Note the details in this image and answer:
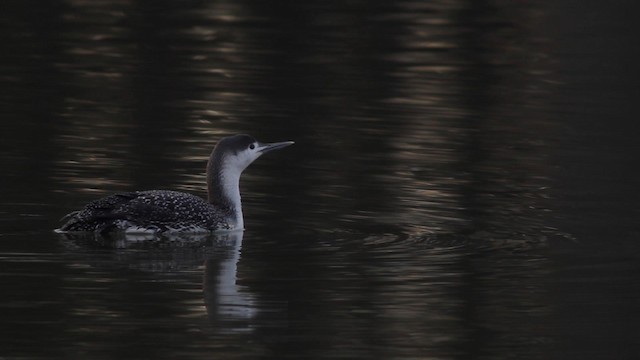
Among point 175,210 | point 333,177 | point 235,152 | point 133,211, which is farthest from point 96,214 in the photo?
point 333,177

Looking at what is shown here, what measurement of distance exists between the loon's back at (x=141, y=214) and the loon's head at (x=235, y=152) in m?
0.59

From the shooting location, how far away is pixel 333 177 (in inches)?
573

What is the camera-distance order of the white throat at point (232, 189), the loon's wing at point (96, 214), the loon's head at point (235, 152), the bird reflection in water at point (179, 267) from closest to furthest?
the bird reflection in water at point (179, 267) → the loon's wing at point (96, 214) → the white throat at point (232, 189) → the loon's head at point (235, 152)

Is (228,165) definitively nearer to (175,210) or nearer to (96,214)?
(175,210)

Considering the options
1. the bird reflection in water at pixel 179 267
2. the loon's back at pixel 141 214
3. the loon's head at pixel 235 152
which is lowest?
the bird reflection in water at pixel 179 267

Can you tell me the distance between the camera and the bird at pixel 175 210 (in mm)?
12180

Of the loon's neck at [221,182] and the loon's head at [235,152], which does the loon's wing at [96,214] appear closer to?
the loon's neck at [221,182]

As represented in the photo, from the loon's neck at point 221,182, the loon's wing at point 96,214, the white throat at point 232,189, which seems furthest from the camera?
the loon's neck at point 221,182

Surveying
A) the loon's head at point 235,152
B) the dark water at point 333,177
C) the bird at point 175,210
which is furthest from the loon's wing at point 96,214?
the loon's head at point 235,152

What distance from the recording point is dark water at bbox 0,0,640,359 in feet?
33.3

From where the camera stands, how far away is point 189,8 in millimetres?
24891

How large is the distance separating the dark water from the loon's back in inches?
4.9

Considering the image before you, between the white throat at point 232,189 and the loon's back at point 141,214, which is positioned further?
the white throat at point 232,189

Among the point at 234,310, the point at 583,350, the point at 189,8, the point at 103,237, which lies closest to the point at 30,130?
the point at 103,237
